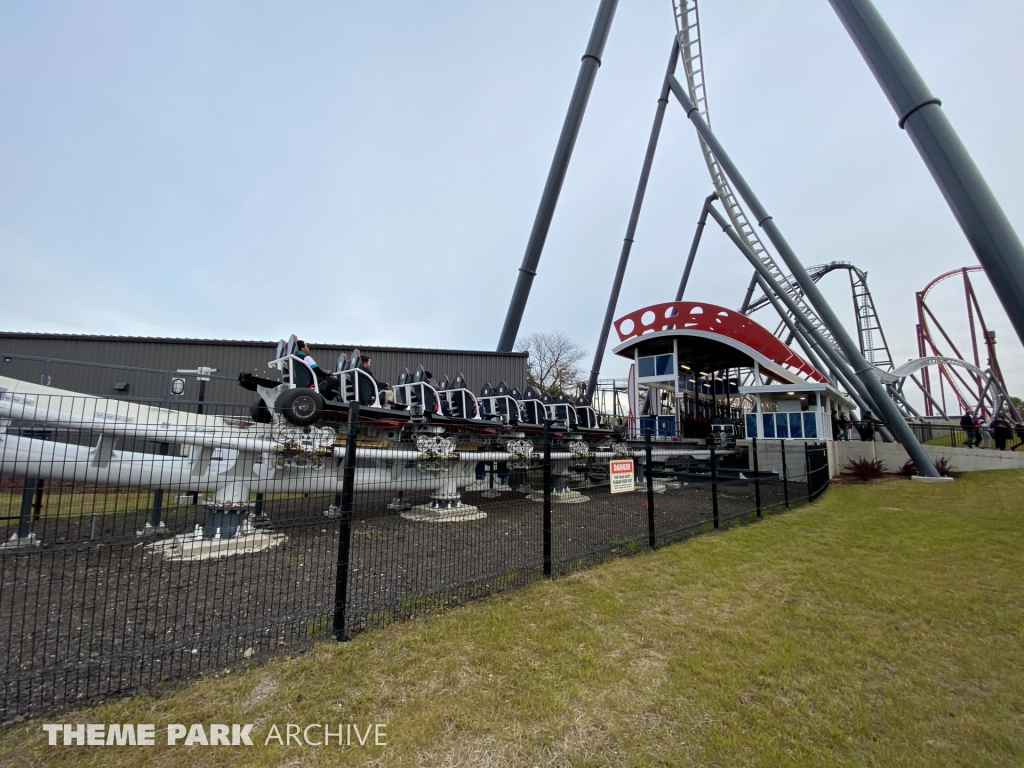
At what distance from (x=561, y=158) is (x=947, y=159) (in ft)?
40.0

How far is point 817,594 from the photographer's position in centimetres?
441

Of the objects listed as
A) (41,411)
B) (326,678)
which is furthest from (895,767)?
(41,411)

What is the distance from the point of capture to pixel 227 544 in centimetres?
525

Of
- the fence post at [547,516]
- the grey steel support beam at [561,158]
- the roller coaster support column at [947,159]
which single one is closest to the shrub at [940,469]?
the roller coaster support column at [947,159]

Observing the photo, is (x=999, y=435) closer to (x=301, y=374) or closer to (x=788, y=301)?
(x=788, y=301)

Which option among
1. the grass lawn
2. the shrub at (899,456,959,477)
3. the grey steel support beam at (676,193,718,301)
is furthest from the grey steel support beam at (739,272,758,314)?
the grass lawn

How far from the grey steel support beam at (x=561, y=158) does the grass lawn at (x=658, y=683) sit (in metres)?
13.1

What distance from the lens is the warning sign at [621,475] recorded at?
18.2ft

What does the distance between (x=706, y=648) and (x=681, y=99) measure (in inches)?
902

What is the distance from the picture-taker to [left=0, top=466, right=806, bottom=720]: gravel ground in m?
2.75

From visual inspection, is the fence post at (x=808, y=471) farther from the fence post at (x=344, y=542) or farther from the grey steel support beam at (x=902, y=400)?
the grey steel support beam at (x=902, y=400)

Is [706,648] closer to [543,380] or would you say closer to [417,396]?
[417,396]

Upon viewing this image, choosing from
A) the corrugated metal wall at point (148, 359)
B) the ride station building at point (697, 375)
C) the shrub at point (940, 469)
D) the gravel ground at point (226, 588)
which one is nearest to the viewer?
the gravel ground at point (226, 588)

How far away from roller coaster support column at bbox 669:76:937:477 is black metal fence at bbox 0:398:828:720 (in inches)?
374
